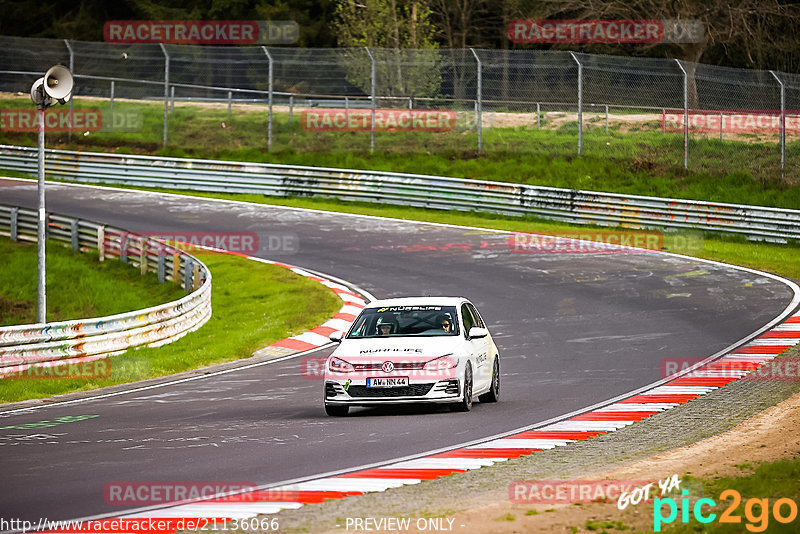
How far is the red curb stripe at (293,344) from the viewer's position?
18.5 metres

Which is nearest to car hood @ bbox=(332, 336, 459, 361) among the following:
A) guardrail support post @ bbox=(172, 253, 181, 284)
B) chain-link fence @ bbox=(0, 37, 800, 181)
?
guardrail support post @ bbox=(172, 253, 181, 284)

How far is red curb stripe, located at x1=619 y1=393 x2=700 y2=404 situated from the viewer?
42.9ft

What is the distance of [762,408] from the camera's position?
12203 millimetres

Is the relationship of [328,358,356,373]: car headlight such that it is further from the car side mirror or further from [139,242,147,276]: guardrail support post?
[139,242,147,276]: guardrail support post

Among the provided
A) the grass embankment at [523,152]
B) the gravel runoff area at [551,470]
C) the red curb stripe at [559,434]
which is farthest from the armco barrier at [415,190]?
the red curb stripe at [559,434]

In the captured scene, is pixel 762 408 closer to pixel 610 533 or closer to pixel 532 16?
pixel 610 533

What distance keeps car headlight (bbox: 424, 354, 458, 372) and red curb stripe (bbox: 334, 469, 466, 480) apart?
296cm

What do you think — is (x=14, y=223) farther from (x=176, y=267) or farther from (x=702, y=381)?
(x=702, y=381)

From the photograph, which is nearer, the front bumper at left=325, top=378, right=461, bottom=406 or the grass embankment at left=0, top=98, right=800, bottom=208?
the front bumper at left=325, top=378, right=461, bottom=406

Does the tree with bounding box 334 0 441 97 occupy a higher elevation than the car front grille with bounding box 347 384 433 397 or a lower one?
higher

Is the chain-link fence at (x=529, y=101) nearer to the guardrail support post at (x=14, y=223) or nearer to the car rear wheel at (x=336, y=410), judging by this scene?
the guardrail support post at (x=14, y=223)

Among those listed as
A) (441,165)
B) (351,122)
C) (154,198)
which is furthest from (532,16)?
(154,198)

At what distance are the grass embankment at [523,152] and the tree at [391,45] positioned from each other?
68.0 inches

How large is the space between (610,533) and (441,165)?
28.9 meters
